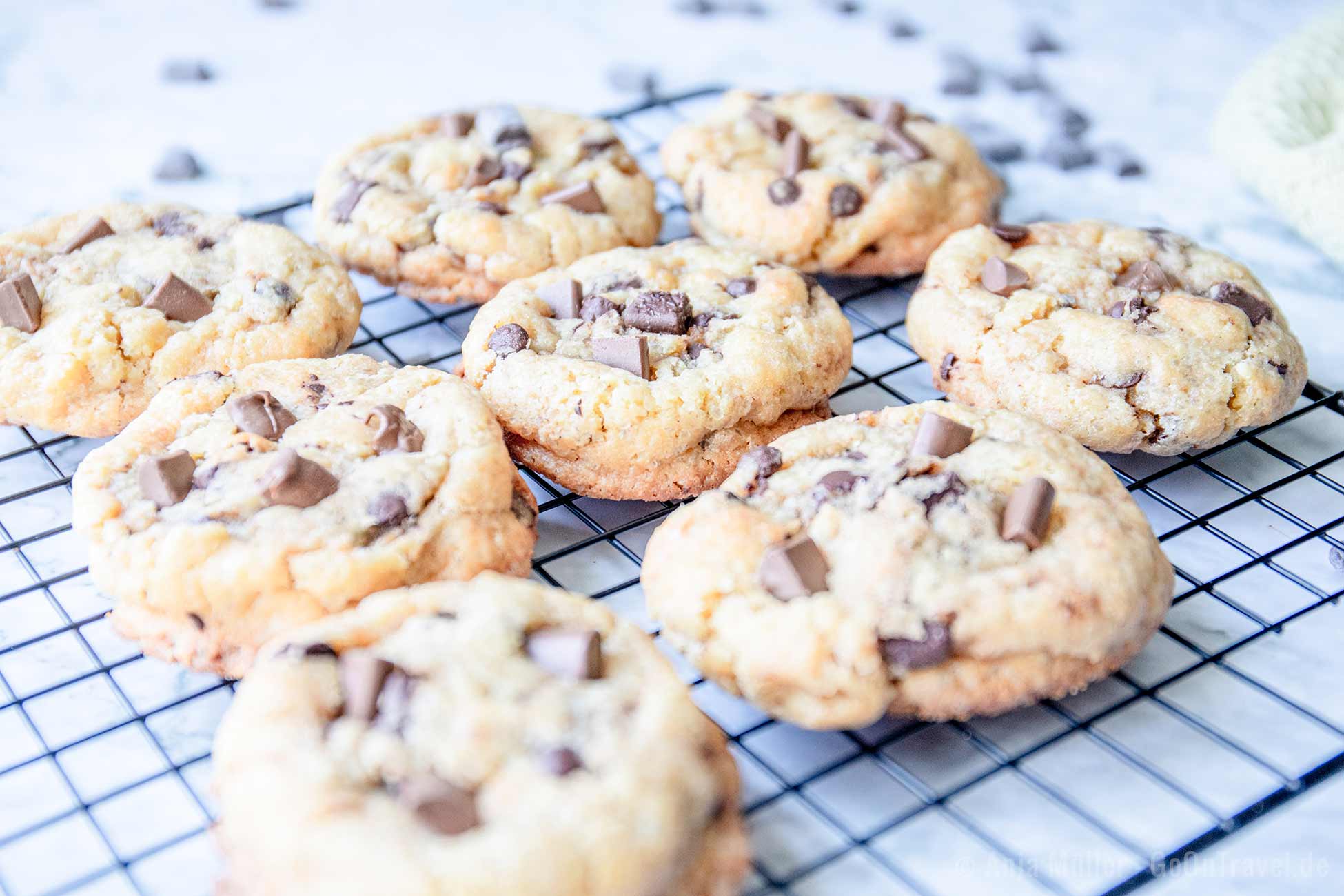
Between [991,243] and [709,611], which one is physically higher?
[991,243]

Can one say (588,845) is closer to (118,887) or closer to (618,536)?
(118,887)

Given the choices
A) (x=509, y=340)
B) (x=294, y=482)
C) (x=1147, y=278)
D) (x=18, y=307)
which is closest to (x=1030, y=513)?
(x=1147, y=278)

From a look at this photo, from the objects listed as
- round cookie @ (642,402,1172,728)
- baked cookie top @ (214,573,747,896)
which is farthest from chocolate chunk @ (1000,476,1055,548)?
baked cookie top @ (214,573,747,896)

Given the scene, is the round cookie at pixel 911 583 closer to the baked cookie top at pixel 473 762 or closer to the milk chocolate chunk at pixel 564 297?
the baked cookie top at pixel 473 762

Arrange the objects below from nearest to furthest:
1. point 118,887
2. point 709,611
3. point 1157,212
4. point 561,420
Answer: point 118,887
point 709,611
point 561,420
point 1157,212

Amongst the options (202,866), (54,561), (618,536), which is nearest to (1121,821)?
(618,536)

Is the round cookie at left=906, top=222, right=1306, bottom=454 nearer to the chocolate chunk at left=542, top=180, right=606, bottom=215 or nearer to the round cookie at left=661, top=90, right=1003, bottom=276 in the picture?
the round cookie at left=661, top=90, right=1003, bottom=276

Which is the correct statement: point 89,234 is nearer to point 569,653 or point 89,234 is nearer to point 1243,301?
point 569,653
